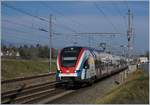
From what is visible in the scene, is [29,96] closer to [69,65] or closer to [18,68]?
[69,65]

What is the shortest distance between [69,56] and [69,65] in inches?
26.7

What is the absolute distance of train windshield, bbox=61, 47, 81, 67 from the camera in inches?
1034

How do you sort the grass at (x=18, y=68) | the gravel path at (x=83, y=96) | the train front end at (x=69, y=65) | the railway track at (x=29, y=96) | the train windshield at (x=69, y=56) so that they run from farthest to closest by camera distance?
1. the grass at (x=18, y=68)
2. the train windshield at (x=69, y=56)
3. the train front end at (x=69, y=65)
4. the gravel path at (x=83, y=96)
5. the railway track at (x=29, y=96)

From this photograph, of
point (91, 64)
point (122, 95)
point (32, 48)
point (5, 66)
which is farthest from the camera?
point (32, 48)

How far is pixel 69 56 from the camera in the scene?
86.8 feet

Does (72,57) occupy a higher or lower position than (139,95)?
higher

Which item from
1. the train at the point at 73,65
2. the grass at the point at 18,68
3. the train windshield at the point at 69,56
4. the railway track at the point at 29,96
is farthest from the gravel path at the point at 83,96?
the grass at the point at 18,68

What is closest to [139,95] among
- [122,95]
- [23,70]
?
[122,95]

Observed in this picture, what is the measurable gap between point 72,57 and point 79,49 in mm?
874

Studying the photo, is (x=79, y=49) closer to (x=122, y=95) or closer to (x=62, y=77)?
(x=62, y=77)

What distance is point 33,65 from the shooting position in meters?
63.6

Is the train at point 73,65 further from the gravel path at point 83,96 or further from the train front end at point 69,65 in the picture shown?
the gravel path at point 83,96

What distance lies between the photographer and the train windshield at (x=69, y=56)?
26.3 metres

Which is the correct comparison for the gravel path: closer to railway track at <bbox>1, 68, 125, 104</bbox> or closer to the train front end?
railway track at <bbox>1, 68, 125, 104</bbox>
